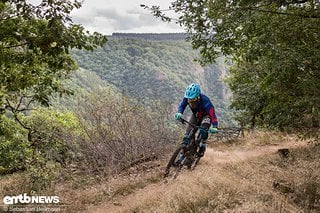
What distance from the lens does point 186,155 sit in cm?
845

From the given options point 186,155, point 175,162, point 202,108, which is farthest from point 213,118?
point 175,162

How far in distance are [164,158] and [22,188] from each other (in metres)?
4.12

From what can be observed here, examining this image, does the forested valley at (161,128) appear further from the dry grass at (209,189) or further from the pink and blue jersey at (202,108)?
the pink and blue jersey at (202,108)

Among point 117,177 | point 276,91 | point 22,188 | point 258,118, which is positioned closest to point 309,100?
point 276,91

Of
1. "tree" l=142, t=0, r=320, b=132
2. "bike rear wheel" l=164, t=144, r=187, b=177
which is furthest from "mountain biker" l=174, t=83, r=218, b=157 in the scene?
"tree" l=142, t=0, r=320, b=132

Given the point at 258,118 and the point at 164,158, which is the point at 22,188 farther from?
the point at 258,118

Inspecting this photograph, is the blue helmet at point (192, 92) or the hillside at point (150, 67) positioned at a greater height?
the hillside at point (150, 67)

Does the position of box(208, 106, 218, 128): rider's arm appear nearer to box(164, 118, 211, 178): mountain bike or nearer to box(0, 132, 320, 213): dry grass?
box(164, 118, 211, 178): mountain bike

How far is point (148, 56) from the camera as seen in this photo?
5595 inches

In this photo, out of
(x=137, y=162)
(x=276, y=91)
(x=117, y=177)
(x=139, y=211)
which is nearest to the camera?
(x=139, y=211)

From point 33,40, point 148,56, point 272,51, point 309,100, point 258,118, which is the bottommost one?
point 258,118

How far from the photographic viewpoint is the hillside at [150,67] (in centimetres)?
10500

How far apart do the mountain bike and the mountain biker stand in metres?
0.09

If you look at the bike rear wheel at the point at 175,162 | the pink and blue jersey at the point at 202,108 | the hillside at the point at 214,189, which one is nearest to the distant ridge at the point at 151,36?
the hillside at the point at 214,189
